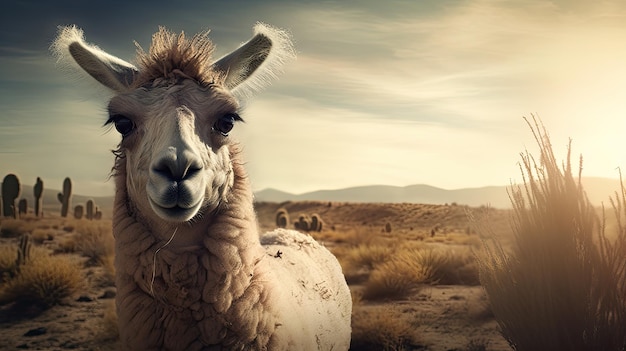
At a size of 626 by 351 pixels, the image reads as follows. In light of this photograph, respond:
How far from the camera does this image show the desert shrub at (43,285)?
9102 millimetres

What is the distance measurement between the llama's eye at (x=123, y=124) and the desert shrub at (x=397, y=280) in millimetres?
7924

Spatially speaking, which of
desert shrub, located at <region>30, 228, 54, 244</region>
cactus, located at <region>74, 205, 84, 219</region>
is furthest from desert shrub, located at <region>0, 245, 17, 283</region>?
cactus, located at <region>74, 205, 84, 219</region>

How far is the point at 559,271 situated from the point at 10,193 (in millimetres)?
24598

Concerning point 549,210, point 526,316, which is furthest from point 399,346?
point 549,210

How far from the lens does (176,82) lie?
338 centimetres

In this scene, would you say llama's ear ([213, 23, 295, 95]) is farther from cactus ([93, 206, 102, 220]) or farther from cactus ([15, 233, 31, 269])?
cactus ([93, 206, 102, 220])

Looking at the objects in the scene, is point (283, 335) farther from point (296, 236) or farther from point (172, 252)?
point (296, 236)

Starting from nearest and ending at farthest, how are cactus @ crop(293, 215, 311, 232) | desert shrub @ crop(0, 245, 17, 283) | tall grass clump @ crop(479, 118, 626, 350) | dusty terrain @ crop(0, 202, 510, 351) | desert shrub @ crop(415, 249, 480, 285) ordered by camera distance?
tall grass clump @ crop(479, 118, 626, 350), dusty terrain @ crop(0, 202, 510, 351), desert shrub @ crop(0, 245, 17, 283), desert shrub @ crop(415, 249, 480, 285), cactus @ crop(293, 215, 311, 232)

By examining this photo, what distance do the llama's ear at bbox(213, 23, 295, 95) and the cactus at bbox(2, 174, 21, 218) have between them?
23020 millimetres

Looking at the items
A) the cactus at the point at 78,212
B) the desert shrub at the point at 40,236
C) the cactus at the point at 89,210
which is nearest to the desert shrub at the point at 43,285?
the desert shrub at the point at 40,236

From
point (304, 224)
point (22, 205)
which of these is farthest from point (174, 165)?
point (304, 224)

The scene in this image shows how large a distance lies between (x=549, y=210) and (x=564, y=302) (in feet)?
2.72

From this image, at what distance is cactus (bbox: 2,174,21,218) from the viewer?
2316cm

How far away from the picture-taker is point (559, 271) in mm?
4656
